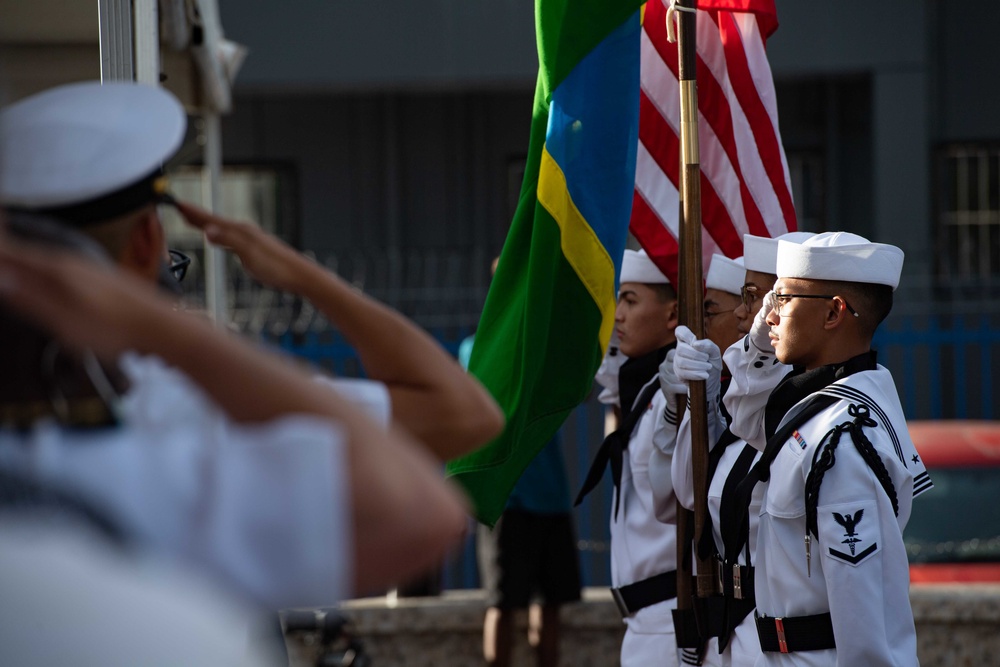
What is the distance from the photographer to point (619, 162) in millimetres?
3764

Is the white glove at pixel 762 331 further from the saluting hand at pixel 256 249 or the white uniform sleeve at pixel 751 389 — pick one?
the saluting hand at pixel 256 249

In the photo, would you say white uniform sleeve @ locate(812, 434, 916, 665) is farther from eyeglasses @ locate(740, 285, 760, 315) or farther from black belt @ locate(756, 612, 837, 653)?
eyeglasses @ locate(740, 285, 760, 315)

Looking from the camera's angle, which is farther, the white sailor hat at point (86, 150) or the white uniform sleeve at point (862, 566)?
the white uniform sleeve at point (862, 566)

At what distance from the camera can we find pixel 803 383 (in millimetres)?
3387

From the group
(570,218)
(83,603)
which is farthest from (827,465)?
(83,603)

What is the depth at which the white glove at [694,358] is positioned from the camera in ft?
12.0

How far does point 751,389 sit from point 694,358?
20 centimetres

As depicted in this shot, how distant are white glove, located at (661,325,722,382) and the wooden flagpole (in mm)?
50

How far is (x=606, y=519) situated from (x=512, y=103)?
4308 mm

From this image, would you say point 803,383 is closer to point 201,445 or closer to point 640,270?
point 640,270

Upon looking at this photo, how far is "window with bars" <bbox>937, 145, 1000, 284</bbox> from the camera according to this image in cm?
1174

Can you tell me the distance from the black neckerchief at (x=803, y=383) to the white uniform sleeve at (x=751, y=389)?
2.8 inches

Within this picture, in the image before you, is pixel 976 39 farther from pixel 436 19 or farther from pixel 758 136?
pixel 758 136

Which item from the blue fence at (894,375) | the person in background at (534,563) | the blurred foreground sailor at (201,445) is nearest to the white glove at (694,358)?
the person in background at (534,563)
